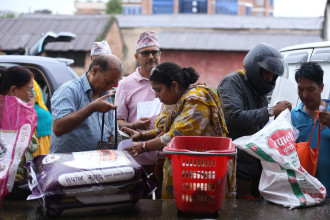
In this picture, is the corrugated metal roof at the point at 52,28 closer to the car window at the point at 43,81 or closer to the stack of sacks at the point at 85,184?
the car window at the point at 43,81

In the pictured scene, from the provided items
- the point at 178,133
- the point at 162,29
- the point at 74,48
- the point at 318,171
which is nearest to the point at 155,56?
the point at 178,133

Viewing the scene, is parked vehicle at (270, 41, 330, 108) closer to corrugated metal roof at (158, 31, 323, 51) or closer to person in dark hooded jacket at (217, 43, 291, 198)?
person in dark hooded jacket at (217, 43, 291, 198)

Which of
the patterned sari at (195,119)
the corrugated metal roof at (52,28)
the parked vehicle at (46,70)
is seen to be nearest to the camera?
the patterned sari at (195,119)

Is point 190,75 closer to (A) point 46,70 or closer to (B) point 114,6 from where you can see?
(A) point 46,70

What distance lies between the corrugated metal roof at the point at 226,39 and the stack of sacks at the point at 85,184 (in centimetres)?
2025

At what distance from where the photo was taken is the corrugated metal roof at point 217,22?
24.9 meters

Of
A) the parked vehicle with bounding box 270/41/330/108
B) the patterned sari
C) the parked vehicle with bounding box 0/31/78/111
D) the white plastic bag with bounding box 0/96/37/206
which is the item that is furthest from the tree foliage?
the white plastic bag with bounding box 0/96/37/206

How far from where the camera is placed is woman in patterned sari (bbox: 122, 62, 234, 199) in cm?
247

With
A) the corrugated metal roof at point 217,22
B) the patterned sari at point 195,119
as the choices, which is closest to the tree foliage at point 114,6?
the corrugated metal roof at point 217,22

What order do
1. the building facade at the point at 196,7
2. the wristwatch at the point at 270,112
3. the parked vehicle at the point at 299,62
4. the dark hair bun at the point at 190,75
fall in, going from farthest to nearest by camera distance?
the building facade at the point at 196,7 → the parked vehicle at the point at 299,62 → the wristwatch at the point at 270,112 → the dark hair bun at the point at 190,75

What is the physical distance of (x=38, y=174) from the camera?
7.09 feet

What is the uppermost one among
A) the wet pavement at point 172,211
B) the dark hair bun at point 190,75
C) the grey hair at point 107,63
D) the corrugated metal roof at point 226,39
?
the grey hair at point 107,63

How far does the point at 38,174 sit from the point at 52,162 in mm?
95

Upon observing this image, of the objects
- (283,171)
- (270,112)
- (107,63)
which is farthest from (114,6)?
(283,171)
